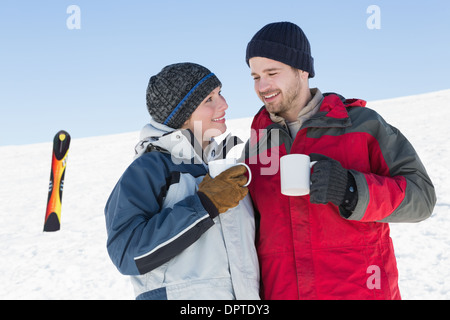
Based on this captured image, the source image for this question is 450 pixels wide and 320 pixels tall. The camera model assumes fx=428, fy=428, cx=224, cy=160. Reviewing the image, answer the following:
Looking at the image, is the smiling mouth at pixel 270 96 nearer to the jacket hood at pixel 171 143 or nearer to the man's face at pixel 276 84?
the man's face at pixel 276 84

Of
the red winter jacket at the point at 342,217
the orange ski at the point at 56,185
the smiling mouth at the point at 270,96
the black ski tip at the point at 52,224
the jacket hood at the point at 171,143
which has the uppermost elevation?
the smiling mouth at the point at 270,96

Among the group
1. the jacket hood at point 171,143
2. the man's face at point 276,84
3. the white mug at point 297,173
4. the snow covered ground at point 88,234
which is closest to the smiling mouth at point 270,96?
the man's face at point 276,84

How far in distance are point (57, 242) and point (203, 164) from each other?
5.22 metres

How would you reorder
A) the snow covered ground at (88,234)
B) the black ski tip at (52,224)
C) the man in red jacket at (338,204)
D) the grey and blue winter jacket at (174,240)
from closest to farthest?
the grey and blue winter jacket at (174,240)
the man in red jacket at (338,204)
the snow covered ground at (88,234)
the black ski tip at (52,224)

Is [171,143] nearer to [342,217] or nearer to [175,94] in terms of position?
[175,94]

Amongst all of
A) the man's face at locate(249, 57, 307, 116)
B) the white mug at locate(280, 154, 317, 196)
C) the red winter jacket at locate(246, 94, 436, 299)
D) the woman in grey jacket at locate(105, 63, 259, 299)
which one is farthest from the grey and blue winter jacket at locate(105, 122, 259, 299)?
the man's face at locate(249, 57, 307, 116)

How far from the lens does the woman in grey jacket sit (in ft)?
5.46

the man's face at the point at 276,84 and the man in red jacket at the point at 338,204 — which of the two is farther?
the man's face at the point at 276,84

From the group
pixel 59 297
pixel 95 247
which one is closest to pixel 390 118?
pixel 95 247

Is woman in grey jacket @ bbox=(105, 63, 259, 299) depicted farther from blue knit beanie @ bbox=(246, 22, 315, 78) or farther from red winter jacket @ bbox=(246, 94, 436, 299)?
blue knit beanie @ bbox=(246, 22, 315, 78)

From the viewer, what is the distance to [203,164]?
203cm

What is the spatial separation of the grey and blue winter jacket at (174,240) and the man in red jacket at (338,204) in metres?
0.16

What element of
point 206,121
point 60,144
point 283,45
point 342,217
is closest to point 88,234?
point 60,144

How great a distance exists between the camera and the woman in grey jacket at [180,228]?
65.5 inches
